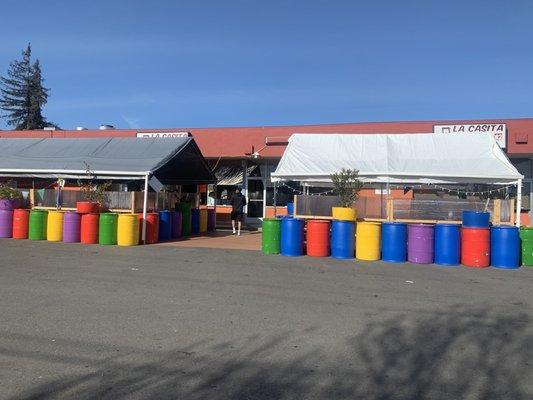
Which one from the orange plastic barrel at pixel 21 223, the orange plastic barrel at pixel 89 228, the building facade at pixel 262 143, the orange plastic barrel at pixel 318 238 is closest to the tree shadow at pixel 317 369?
the orange plastic barrel at pixel 318 238

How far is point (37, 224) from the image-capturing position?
15.3 m

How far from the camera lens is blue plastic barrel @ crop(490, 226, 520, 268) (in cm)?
1176

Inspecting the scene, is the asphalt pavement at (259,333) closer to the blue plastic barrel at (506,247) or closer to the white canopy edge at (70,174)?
the blue plastic barrel at (506,247)

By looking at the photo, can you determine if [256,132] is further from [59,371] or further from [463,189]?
[59,371]

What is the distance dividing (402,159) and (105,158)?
9.53 meters

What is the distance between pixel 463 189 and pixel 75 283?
15.1 m

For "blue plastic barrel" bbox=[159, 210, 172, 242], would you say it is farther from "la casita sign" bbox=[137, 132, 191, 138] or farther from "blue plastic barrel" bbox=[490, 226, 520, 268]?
"blue plastic barrel" bbox=[490, 226, 520, 268]

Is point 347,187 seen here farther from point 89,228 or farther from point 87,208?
point 87,208

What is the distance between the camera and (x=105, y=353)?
5.13m

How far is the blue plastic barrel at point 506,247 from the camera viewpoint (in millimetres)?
11758

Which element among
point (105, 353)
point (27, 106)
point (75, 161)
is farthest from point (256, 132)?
point (27, 106)

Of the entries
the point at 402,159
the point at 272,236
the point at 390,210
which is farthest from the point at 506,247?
the point at 272,236

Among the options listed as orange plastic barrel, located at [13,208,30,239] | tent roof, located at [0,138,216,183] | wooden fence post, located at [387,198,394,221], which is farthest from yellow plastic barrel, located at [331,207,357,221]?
orange plastic barrel, located at [13,208,30,239]

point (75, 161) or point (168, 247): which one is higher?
point (75, 161)
